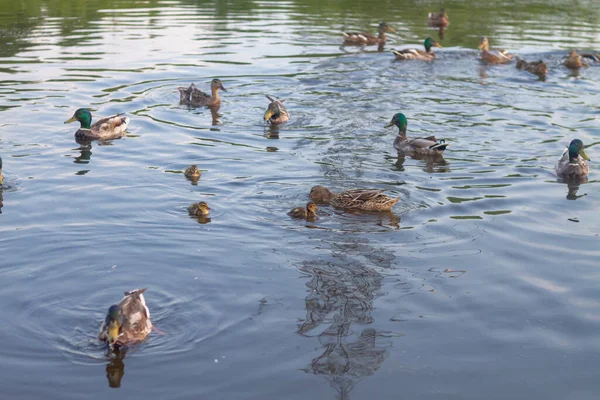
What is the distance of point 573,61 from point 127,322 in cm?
1883

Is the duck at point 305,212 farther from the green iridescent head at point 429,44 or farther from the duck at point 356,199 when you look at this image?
the green iridescent head at point 429,44

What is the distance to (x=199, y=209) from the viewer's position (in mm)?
12242

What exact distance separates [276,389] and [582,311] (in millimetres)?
3733

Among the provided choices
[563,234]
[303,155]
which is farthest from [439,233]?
[303,155]

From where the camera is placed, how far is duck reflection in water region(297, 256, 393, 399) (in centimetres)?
823

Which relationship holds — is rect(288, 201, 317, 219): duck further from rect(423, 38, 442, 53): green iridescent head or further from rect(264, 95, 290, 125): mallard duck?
rect(423, 38, 442, 53): green iridescent head

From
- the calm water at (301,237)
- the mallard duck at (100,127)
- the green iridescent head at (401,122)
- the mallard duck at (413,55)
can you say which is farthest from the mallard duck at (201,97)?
the mallard duck at (413,55)

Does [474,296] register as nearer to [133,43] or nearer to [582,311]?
[582,311]

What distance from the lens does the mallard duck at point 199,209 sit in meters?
12.2

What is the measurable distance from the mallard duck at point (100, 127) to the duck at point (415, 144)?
5.35 meters

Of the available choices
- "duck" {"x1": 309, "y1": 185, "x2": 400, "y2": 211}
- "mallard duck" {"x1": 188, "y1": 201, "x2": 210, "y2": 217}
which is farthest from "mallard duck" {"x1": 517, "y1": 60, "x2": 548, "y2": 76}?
"mallard duck" {"x1": 188, "y1": 201, "x2": 210, "y2": 217}

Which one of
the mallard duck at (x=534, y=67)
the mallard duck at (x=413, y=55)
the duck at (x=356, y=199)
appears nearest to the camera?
the duck at (x=356, y=199)

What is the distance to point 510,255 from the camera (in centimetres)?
1112

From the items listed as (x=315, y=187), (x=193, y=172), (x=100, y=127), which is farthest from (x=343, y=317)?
(x=100, y=127)
